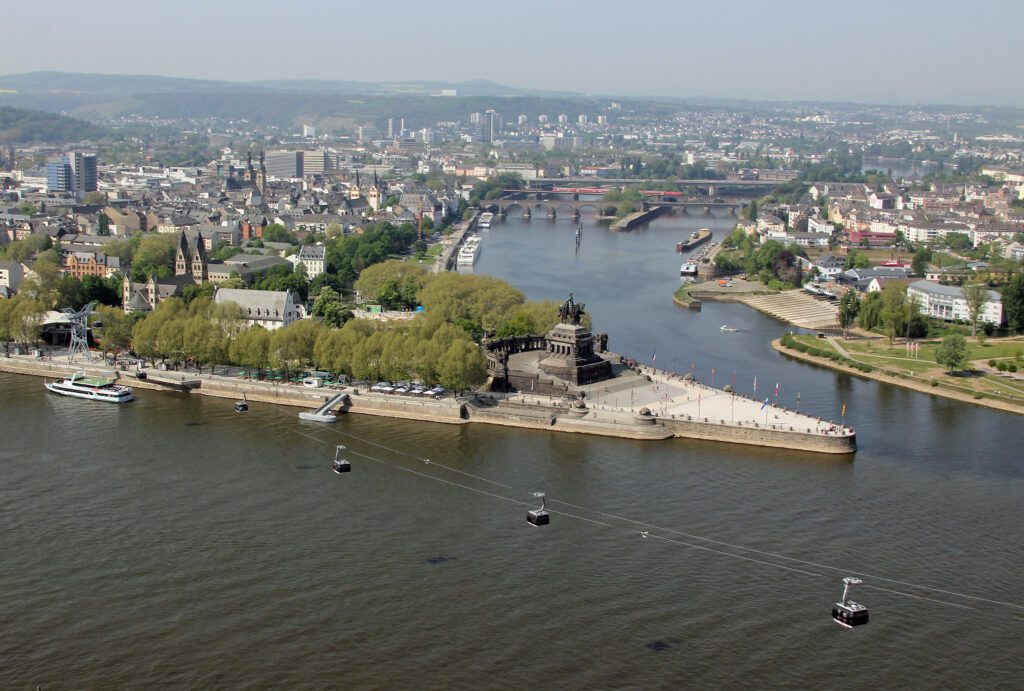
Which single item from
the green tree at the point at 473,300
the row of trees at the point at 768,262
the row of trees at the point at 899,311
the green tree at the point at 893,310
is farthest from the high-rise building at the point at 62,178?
the green tree at the point at 893,310

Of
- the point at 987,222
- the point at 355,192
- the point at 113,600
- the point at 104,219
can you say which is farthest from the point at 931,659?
the point at 355,192

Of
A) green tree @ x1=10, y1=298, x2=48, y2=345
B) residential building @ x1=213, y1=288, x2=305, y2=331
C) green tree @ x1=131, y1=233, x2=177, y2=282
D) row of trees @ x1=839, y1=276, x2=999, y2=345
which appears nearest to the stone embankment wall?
residential building @ x1=213, y1=288, x2=305, y2=331

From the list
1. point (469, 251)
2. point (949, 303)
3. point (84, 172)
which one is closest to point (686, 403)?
point (949, 303)

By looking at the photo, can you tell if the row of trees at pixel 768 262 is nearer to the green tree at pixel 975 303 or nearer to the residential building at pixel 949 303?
the residential building at pixel 949 303

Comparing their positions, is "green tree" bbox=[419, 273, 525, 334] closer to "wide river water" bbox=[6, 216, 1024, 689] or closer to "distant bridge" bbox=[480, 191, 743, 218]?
"wide river water" bbox=[6, 216, 1024, 689]

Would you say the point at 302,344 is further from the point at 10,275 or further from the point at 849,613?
the point at 849,613

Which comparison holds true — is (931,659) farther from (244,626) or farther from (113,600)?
(113,600)

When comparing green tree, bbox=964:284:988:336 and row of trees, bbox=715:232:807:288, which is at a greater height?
green tree, bbox=964:284:988:336
